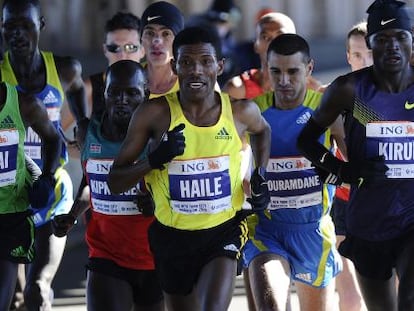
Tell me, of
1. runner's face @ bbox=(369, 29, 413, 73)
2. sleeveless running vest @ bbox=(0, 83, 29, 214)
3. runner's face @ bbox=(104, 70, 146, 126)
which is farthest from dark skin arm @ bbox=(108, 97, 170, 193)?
runner's face @ bbox=(369, 29, 413, 73)

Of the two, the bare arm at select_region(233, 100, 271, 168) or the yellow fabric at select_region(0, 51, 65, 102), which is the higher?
the yellow fabric at select_region(0, 51, 65, 102)

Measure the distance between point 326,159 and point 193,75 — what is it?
2.62 feet

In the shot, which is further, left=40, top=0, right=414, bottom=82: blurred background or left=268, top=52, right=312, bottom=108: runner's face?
left=40, top=0, right=414, bottom=82: blurred background

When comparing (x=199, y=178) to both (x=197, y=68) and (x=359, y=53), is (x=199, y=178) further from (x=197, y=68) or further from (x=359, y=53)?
(x=359, y=53)

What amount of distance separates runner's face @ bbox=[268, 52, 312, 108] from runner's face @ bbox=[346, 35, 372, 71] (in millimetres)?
962

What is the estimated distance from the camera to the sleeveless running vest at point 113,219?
6.23 m

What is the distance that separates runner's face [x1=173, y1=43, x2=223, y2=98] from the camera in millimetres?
5828

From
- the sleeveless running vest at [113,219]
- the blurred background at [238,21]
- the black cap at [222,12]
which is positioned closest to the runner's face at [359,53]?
the sleeveless running vest at [113,219]

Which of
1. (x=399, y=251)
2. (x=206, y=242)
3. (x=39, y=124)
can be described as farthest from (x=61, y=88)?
(x=399, y=251)

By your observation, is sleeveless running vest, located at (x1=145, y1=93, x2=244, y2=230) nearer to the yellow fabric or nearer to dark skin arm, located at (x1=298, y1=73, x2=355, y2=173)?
dark skin arm, located at (x1=298, y1=73, x2=355, y2=173)

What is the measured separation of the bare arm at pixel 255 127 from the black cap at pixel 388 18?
684mm

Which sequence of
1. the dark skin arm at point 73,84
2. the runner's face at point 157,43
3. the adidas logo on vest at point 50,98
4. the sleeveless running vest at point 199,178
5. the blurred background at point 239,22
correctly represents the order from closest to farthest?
the sleeveless running vest at point 199,178
the runner's face at point 157,43
the adidas logo on vest at point 50,98
the dark skin arm at point 73,84
the blurred background at point 239,22

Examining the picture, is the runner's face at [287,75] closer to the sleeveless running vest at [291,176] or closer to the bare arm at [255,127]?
the sleeveless running vest at [291,176]

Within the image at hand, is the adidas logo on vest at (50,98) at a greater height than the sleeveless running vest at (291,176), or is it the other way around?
the adidas logo on vest at (50,98)
